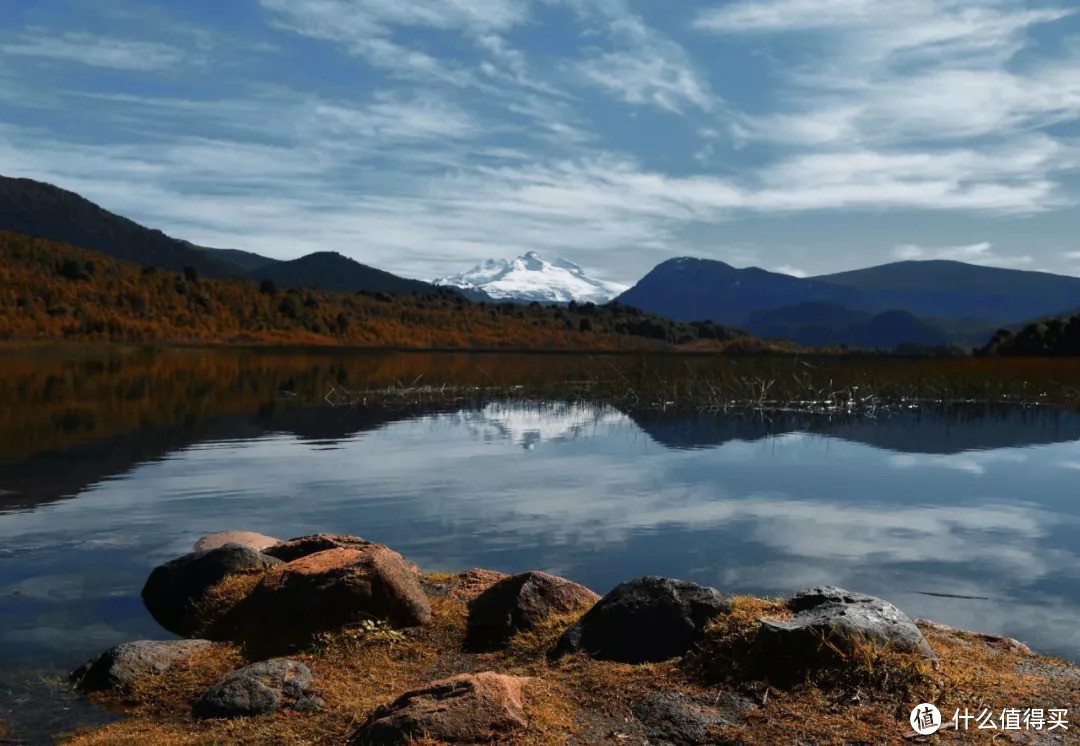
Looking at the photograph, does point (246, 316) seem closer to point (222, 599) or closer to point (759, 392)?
point (759, 392)

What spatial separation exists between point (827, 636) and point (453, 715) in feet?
10.9

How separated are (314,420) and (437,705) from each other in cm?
2836

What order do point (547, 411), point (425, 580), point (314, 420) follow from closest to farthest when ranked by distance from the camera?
point (425, 580) → point (314, 420) → point (547, 411)

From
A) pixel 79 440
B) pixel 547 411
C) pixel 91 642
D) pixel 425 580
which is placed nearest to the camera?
pixel 91 642

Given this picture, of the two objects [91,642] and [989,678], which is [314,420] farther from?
[989,678]

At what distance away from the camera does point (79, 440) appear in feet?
86.2

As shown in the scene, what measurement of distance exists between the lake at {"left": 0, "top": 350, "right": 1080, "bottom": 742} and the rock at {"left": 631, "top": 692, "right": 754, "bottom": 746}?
4763 mm

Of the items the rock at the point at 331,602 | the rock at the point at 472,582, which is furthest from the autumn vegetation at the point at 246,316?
the rock at the point at 331,602

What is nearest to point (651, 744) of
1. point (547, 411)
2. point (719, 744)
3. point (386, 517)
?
point (719, 744)

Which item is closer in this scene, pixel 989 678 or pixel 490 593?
pixel 989 678

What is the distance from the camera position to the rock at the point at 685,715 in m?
7.16

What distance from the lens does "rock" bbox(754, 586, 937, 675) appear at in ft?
25.8

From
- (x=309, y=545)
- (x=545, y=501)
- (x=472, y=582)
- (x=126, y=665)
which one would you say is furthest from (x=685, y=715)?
(x=545, y=501)

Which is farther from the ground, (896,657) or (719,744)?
(896,657)
